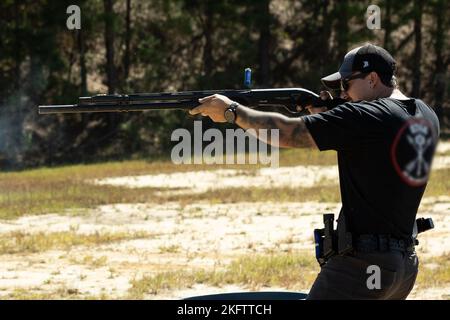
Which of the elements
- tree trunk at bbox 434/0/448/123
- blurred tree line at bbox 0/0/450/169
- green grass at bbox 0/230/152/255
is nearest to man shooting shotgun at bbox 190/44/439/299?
green grass at bbox 0/230/152/255

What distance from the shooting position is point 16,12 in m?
34.1

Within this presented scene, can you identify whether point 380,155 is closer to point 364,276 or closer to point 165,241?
point 364,276

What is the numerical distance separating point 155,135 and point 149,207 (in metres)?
17.3

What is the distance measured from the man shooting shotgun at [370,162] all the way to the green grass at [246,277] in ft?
16.0

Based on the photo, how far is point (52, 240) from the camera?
12.9 m

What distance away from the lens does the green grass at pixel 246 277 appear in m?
9.41

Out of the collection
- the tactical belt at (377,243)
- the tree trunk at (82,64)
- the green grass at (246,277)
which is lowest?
the green grass at (246,277)

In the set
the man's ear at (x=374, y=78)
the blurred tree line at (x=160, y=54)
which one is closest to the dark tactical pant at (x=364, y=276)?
the man's ear at (x=374, y=78)

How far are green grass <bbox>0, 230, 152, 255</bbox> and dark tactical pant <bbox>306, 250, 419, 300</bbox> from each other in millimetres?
8237

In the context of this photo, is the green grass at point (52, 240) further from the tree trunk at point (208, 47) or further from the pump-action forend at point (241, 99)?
the tree trunk at point (208, 47)

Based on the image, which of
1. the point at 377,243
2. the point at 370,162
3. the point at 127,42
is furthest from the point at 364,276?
the point at 127,42

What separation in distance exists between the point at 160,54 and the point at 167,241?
24.2 meters

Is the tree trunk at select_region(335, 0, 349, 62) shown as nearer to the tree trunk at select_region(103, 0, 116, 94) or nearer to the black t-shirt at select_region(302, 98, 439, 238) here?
the tree trunk at select_region(103, 0, 116, 94)

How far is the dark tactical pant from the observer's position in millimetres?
4297
